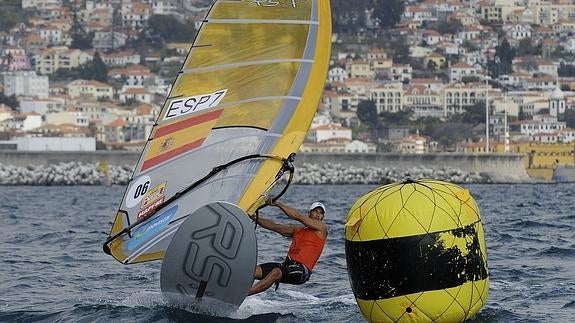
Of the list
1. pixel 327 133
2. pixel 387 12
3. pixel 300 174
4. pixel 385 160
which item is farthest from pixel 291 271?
pixel 387 12

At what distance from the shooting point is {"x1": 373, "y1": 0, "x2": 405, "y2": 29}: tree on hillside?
14857 centimetres

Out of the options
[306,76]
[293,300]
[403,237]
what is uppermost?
[306,76]

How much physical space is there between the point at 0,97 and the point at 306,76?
355 ft

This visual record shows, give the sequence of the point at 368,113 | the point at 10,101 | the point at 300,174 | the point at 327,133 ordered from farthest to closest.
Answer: the point at 10,101, the point at 368,113, the point at 327,133, the point at 300,174

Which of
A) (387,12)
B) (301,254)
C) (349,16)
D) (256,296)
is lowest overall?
→ (349,16)

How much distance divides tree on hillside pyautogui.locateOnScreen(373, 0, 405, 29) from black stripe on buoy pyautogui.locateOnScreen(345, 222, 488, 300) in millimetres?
137057

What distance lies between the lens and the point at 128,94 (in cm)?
12025

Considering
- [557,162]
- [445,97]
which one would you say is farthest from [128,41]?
[557,162]

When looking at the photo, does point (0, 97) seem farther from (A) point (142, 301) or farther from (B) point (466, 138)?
(A) point (142, 301)

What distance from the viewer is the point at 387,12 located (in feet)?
492

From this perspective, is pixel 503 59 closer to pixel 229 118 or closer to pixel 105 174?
pixel 105 174

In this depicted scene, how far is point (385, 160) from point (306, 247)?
2350 inches

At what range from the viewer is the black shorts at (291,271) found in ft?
41.1

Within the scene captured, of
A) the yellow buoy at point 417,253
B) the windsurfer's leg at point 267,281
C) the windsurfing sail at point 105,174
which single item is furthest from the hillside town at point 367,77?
the yellow buoy at point 417,253
